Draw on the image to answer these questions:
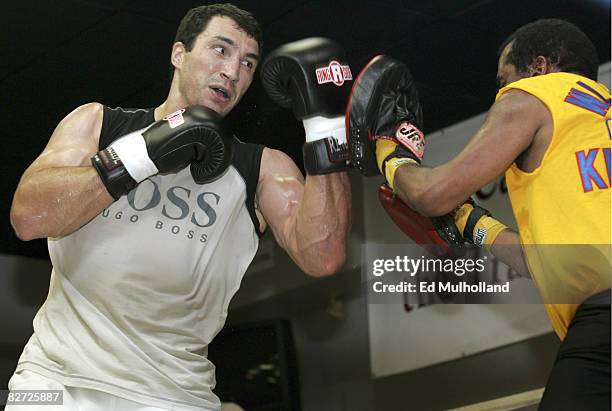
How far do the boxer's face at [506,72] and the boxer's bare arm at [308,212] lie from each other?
1.28 ft

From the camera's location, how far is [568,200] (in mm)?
1867

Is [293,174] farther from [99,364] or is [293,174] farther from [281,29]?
[281,29]

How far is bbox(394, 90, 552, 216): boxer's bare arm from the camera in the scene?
6.31 feet

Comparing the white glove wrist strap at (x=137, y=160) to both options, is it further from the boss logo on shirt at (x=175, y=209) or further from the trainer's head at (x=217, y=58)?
the trainer's head at (x=217, y=58)

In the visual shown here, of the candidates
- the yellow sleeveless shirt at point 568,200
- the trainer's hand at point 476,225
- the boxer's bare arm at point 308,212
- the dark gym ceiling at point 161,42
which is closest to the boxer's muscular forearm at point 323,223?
the boxer's bare arm at point 308,212

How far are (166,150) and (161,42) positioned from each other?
1.46 m

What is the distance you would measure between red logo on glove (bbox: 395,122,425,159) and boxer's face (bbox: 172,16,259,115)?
15.8 inches

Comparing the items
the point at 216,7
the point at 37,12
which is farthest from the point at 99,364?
the point at 37,12

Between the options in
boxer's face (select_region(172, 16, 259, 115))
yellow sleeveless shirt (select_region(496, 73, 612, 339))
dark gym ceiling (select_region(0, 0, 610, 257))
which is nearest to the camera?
yellow sleeveless shirt (select_region(496, 73, 612, 339))

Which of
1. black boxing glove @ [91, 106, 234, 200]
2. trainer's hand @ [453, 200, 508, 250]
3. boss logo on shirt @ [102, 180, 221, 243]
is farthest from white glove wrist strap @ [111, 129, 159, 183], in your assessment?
trainer's hand @ [453, 200, 508, 250]

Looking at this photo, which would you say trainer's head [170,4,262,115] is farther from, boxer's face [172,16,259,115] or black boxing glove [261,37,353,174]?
black boxing glove [261,37,353,174]

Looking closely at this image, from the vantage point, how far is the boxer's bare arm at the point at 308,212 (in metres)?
2.12

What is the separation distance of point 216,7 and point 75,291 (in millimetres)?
758

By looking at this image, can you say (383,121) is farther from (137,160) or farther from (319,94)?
(137,160)
